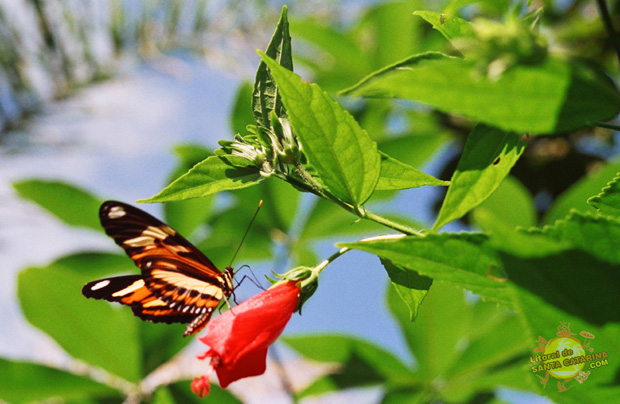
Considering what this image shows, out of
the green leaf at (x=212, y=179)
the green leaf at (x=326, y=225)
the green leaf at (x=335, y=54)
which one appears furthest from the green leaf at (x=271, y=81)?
the green leaf at (x=335, y=54)

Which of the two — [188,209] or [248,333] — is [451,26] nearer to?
[248,333]

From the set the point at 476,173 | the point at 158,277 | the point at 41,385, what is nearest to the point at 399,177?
the point at 476,173

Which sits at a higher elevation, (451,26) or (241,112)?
(451,26)

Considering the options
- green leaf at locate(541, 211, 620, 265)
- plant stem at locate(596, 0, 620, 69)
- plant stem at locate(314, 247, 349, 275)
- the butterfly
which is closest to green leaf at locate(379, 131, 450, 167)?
the butterfly

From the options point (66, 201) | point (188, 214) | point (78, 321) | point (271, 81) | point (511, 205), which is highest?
point (271, 81)

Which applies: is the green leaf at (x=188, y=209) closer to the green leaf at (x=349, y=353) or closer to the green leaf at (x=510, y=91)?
the green leaf at (x=349, y=353)

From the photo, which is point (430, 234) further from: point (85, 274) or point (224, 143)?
point (85, 274)

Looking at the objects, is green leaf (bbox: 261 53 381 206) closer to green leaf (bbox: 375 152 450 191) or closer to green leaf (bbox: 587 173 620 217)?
green leaf (bbox: 375 152 450 191)

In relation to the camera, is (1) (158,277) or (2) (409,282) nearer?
(2) (409,282)
